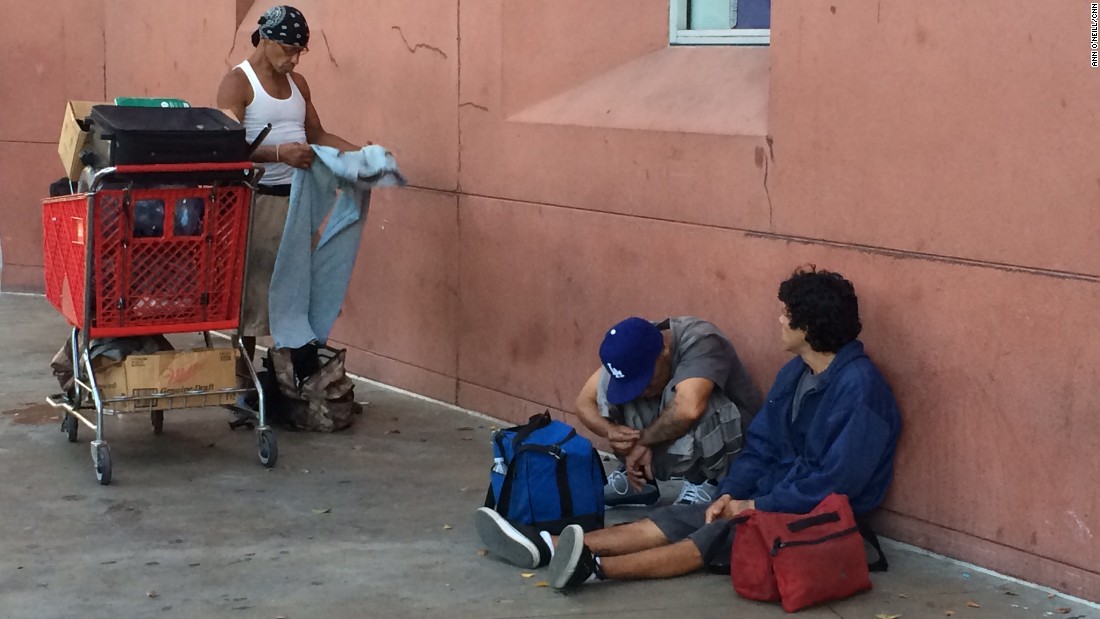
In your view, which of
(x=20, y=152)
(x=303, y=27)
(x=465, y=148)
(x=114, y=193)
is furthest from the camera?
(x=20, y=152)

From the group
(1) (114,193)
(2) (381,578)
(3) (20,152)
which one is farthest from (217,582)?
(3) (20,152)

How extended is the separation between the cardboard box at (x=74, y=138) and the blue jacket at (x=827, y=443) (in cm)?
296

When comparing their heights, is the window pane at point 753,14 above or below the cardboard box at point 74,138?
above

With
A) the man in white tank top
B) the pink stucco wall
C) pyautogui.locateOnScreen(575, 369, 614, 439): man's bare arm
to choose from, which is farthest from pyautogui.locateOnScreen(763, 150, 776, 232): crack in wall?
the man in white tank top

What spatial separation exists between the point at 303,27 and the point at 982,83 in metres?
3.15

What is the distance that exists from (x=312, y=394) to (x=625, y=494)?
1835 millimetres

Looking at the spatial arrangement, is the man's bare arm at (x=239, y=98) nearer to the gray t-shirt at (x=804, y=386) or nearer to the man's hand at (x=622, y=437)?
the man's hand at (x=622, y=437)

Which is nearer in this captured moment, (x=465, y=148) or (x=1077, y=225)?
(x=1077, y=225)

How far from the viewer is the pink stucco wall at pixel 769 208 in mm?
4590

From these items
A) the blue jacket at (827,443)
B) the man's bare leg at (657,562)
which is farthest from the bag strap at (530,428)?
the blue jacket at (827,443)

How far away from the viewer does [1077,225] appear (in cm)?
448

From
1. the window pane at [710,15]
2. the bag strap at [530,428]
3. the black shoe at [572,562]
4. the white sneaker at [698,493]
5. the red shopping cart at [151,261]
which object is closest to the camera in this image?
the black shoe at [572,562]

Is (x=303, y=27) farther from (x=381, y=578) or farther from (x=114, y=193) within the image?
(x=381, y=578)

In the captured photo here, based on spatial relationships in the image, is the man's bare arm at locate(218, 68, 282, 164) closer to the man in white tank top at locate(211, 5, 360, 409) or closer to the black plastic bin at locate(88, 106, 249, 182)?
the man in white tank top at locate(211, 5, 360, 409)
